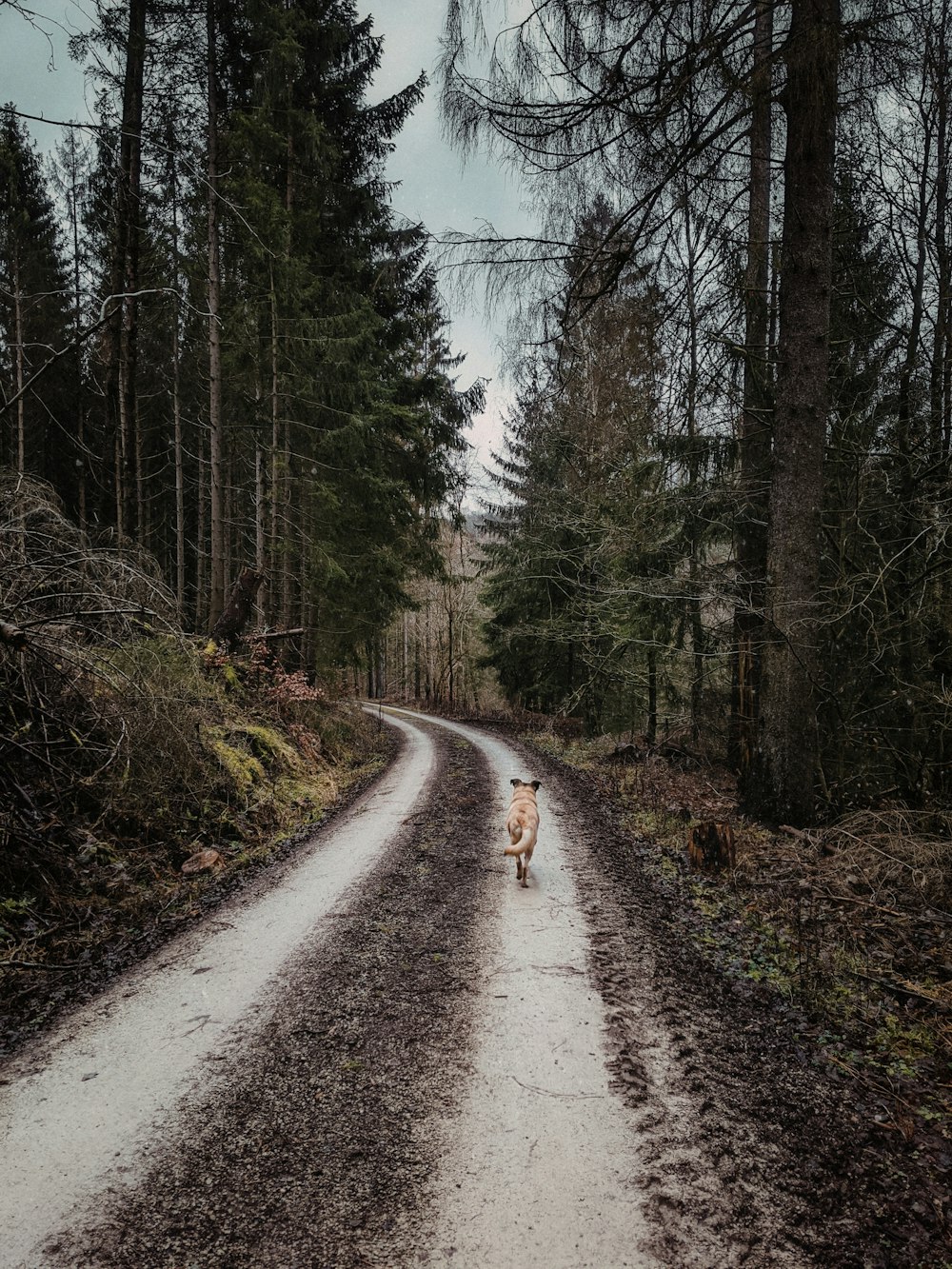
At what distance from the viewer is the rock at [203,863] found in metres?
5.80

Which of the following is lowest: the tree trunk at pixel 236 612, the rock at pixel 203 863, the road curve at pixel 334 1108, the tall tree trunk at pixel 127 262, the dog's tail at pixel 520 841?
the rock at pixel 203 863

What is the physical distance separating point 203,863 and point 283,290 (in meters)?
11.3

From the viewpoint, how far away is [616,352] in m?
9.20

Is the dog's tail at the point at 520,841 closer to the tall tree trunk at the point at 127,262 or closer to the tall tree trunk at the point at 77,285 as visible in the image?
the tall tree trunk at the point at 127,262

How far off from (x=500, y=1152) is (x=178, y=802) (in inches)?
212

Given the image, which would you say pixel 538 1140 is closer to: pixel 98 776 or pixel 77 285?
pixel 98 776

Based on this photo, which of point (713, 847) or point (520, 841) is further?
point (713, 847)

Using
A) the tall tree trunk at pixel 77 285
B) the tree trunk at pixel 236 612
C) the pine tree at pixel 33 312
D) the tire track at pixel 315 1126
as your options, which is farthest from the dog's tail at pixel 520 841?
the tall tree trunk at pixel 77 285

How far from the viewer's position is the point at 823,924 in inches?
172

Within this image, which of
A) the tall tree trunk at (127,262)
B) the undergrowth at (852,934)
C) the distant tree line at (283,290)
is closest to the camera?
the undergrowth at (852,934)

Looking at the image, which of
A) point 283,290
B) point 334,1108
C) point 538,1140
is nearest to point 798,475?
point 538,1140

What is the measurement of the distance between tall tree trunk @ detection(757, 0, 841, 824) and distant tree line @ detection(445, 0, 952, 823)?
2cm

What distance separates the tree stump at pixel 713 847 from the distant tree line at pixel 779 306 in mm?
800

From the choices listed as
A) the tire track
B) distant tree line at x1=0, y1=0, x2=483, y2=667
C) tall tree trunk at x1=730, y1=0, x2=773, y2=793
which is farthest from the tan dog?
distant tree line at x1=0, y1=0, x2=483, y2=667
